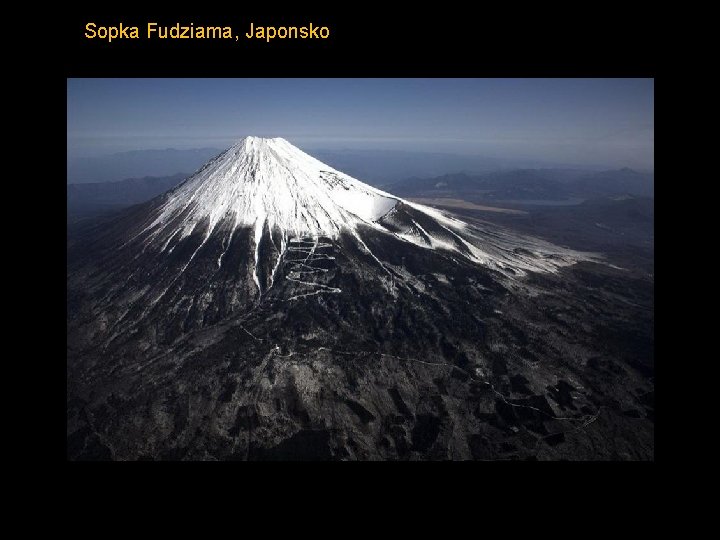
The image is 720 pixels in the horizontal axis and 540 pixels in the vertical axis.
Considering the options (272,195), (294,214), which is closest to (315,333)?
(294,214)

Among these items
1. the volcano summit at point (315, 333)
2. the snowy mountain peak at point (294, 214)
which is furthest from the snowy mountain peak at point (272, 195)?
the volcano summit at point (315, 333)

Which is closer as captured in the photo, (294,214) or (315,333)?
(315,333)

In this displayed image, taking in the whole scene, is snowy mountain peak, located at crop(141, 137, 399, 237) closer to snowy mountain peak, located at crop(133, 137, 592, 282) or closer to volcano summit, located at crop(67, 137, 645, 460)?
snowy mountain peak, located at crop(133, 137, 592, 282)

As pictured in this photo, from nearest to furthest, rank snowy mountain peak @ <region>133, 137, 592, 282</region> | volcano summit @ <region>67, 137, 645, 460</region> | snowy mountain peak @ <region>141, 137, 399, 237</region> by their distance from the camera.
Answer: volcano summit @ <region>67, 137, 645, 460</region>, snowy mountain peak @ <region>133, 137, 592, 282</region>, snowy mountain peak @ <region>141, 137, 399, 237</region>

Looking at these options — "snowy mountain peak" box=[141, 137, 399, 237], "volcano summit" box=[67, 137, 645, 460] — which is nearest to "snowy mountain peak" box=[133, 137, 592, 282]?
"snowy mountain peak" box=[141, 137, 399, 237]

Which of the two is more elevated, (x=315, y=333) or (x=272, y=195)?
(x=272, y=195)

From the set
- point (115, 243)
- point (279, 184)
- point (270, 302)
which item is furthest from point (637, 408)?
point (115, 243)

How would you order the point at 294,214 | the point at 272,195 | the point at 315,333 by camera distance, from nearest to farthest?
the point at 315,333 → the point at 294,214 → the point at 272,195

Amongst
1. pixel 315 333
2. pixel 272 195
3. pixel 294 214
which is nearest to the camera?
pixel 315 333

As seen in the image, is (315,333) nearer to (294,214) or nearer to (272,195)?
(294,214)
